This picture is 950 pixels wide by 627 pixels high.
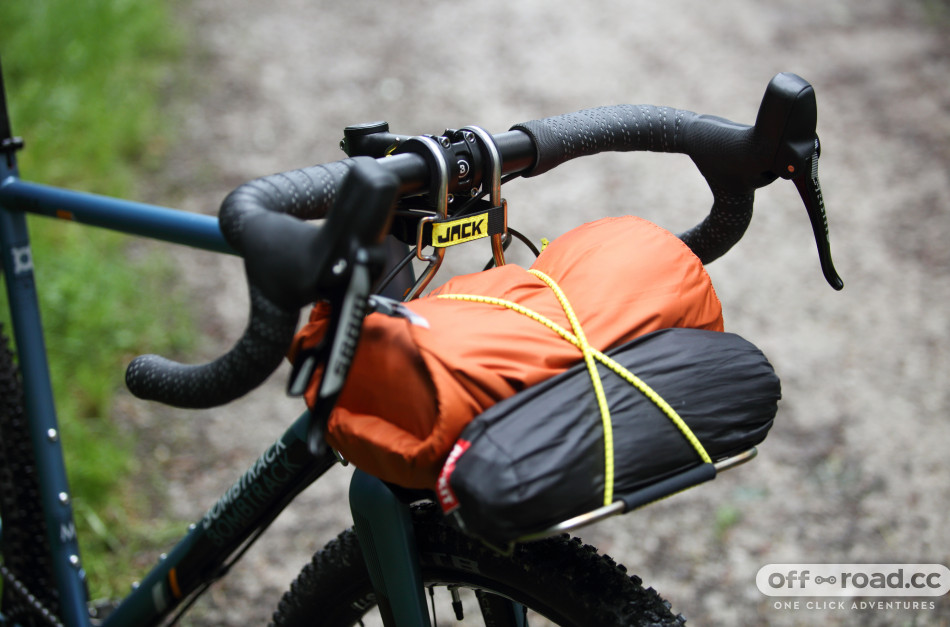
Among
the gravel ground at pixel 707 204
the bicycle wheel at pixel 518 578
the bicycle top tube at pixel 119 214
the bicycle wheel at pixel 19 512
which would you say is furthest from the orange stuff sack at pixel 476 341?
the gravel ground at pixel 707 204

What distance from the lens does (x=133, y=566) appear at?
2.27 m

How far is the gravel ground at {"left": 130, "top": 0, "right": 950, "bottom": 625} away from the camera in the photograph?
2.36 m

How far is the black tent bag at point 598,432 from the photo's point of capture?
71 centimetres

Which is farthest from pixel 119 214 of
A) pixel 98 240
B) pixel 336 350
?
pixel 98 240

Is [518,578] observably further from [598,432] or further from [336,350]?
[336,350]

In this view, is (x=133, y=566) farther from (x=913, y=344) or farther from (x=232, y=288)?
(x=913, y=344)

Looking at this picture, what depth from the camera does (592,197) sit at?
391 cm

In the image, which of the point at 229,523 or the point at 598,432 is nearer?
the point at 598,432

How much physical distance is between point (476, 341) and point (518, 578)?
1.23 feet

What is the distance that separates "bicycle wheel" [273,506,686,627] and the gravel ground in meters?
1.19

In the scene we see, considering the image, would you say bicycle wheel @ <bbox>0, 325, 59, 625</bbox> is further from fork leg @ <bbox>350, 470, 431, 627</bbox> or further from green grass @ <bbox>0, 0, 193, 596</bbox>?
fork leg @ <bbox>350, 470, 431, 627</bbox>

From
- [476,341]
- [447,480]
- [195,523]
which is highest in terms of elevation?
[476,341]

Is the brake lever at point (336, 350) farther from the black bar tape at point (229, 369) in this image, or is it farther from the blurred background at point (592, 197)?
the blurred background at point (592, 197)

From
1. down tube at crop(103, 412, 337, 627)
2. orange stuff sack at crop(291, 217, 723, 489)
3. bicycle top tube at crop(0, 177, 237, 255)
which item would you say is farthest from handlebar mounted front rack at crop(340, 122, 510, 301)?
bicycle top tube at crop(0, 177, 237, 255)
